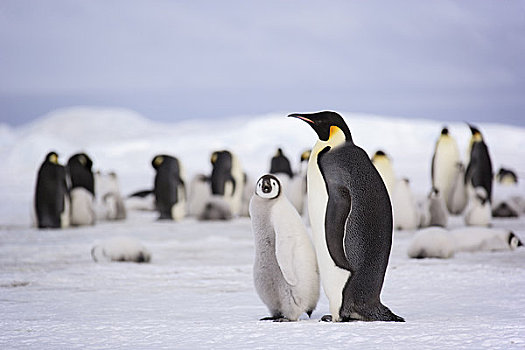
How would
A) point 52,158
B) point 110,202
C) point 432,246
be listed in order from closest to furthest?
point 432,246 < point 52,158 < point 110,202

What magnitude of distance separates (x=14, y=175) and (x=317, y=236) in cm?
1617

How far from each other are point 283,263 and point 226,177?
329 inches

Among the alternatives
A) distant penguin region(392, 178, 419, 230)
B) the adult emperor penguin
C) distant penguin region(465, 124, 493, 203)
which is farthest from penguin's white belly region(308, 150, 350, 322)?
distant penguin region(465, 124, 493, 203)

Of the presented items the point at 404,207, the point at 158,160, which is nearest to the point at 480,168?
the point at 404,207

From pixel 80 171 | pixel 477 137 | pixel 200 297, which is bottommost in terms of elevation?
pixel 200 297

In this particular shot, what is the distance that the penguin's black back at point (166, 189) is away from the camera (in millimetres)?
10648

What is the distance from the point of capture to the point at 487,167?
1046cm

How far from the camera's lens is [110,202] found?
1041 cm

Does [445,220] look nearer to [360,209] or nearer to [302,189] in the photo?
[302,189]

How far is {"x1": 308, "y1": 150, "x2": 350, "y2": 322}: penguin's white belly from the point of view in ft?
10.6

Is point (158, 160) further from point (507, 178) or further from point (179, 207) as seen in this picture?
point (507, 178)

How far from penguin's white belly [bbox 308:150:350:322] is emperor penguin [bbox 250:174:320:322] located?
0.29 feet

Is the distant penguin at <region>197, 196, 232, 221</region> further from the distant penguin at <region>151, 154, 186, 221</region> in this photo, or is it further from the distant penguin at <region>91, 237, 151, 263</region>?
the distant penguin at <region>91, 237, 151, 263</region>

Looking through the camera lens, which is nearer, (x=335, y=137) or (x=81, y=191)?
(x=335, y=137)
